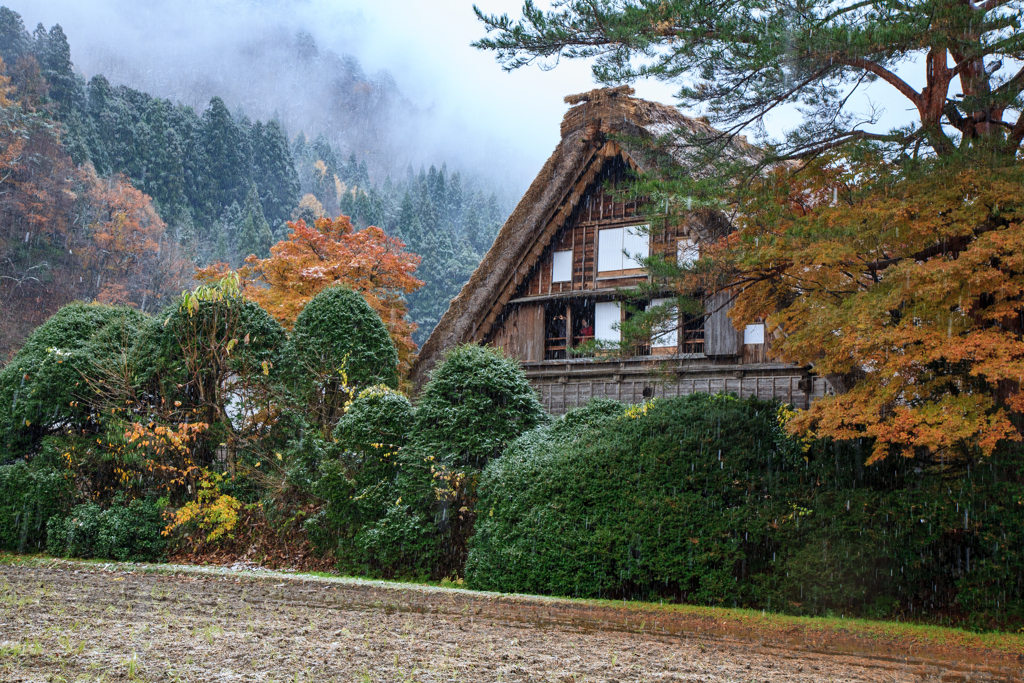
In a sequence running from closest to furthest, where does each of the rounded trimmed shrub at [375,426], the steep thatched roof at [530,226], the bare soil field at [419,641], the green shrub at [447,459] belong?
1. the bare soil field at [419,641]
2. the green shrub at [447,459]
3. the rounded trimmed shrub at [375,426]
4. the steep thatched roof at [530,226]

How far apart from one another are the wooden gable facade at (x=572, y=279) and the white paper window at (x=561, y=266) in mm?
21

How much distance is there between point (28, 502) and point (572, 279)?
34.7 feet

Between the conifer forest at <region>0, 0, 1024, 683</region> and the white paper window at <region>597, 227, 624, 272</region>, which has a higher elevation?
the white paper window at <region>597, 227, 624, 272</region>

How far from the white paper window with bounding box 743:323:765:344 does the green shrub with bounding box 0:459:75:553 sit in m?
11.6

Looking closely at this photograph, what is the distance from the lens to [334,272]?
2139 centimetres

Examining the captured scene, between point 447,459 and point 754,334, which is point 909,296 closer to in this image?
point 447,459

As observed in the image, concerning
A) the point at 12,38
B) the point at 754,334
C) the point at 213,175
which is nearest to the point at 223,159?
the point at 213,175

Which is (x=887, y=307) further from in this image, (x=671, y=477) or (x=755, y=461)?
(x=671, y=477)

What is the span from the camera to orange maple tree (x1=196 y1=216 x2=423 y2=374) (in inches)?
821

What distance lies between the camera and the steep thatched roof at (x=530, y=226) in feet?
54.2

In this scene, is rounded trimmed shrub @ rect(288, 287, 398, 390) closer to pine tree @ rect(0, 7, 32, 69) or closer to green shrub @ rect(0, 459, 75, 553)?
green shrub @ rect(0, 459, 75, 553)

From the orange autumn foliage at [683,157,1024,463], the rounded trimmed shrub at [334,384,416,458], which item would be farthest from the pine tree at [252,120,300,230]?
the orange autumn foliage at [683,157,1024,463]

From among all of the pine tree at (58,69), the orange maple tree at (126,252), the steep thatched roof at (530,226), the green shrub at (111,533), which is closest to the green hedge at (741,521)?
the green shrub at (111,533)

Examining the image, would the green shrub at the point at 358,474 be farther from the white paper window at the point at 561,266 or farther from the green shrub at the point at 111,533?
the white paper window at the point at 561,266
